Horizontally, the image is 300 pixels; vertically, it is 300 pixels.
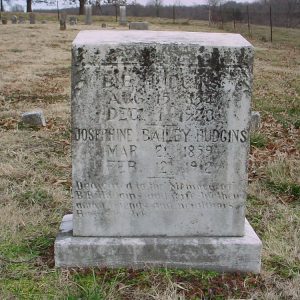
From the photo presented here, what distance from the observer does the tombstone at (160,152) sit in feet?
12.0

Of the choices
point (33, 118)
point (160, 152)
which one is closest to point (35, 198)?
point (160, 152)

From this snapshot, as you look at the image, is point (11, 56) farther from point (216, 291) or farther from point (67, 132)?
point (216, 291)

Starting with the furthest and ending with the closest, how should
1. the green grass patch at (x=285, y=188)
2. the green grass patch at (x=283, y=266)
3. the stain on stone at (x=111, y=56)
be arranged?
the green grass patch at (x=285, y=188) → the green grass patch at (x=283, y=266) → the stain on stone at (x=111, y=56)

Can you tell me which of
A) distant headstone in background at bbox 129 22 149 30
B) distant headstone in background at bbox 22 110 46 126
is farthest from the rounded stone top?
distant headstone in background at bbox 129 22 149 30

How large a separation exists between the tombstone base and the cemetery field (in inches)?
2.7

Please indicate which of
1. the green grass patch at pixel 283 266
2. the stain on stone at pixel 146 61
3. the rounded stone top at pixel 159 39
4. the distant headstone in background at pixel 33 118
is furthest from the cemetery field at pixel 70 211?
the rounded stone top at pixel 159 39

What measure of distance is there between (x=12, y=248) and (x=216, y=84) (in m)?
2.07

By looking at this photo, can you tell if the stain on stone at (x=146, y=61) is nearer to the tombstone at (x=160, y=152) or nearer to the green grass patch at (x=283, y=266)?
the tombstone at (x=160, y=152)

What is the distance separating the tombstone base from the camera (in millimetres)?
3939

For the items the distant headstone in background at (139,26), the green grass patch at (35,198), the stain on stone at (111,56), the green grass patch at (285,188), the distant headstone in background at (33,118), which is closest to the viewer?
the stain on stone at (111,56)

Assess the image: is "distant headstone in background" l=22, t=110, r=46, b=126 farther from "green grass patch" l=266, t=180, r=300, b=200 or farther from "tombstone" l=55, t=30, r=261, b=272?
"tombstone" l=55, t=30, r=261, b=272

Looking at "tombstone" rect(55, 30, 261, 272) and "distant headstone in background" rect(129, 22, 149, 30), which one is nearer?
"tombstone" rect(55, 30, 261, 272)

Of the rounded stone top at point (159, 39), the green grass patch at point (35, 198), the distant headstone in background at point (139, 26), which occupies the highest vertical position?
the distant headstone in background at point (139, 26)

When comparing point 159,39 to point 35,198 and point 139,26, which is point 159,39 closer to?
Answer: point 35,198
